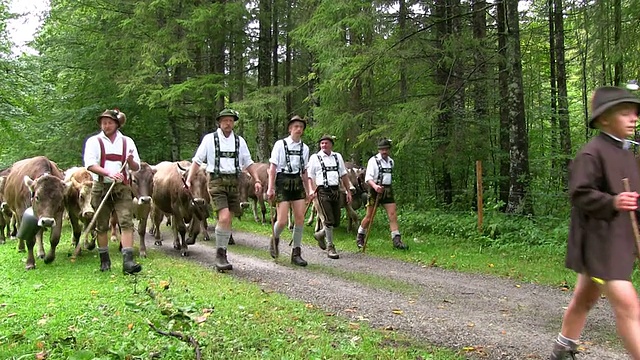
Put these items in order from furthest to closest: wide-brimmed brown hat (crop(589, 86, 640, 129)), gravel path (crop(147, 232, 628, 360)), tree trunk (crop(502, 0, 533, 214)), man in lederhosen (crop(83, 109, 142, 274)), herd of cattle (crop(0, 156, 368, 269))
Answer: tree trunk (crop(502, 0, 533, 214)), herd of cattle (crop(0, 156, 368, 269)), man in lederhosen (crop(83, 109, 142, 274)), gravel path (crop(147, 232, 628, 360)), wide-brimmed brown hat (crop(589, 86, 640, 129))

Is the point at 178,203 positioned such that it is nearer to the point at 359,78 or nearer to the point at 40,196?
the point at 40,196

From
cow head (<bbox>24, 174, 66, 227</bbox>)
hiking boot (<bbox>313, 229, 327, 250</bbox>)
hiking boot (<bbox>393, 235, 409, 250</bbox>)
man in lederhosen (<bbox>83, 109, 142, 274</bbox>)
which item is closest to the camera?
man in lederhosen (<bbox>83, 109, 142, 274</bbox>)

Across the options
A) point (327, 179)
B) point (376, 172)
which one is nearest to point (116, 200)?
point (327, 179)

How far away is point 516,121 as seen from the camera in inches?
433

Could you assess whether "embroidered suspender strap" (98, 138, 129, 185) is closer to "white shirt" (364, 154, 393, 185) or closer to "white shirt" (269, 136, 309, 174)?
"white shirt" (269, 136, 309, 174)

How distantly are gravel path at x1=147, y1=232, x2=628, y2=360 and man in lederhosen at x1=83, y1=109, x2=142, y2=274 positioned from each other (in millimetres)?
1567

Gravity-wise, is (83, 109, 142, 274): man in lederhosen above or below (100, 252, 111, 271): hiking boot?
above

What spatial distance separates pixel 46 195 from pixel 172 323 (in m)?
4.79

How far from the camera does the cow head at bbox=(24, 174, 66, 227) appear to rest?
24.2 feet

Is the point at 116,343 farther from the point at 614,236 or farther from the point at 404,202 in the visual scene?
the point at 404,202

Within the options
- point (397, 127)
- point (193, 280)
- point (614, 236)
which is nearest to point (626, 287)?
point (614, 236)

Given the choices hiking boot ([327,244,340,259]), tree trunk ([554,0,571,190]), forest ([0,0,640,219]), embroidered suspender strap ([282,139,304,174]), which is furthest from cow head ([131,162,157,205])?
tree trunk ([554,0,571,190])

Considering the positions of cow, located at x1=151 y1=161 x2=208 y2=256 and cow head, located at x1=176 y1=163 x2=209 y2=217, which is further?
cow, located at x1=151 y1=161 x2=208 y2=256

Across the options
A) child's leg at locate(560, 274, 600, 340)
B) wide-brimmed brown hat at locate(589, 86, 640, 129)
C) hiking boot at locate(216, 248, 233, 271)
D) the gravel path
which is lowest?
the gravel path
